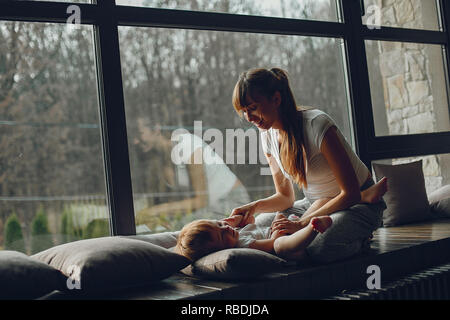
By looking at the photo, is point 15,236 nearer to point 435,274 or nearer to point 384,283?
point 384,283

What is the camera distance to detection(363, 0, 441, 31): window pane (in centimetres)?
400

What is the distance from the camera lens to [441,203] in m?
3.77

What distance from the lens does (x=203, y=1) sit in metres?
3.22

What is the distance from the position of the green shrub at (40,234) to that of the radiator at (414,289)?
143 centimetres

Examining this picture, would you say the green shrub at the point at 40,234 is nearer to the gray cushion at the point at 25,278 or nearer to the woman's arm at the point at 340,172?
the gray cushion at the point at 25,278

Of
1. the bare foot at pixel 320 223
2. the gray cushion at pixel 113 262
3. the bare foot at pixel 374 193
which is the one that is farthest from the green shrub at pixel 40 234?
the bare foot at pixel 374 193

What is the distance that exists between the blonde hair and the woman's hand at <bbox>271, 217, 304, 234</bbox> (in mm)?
293

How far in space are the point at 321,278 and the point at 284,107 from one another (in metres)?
0.84

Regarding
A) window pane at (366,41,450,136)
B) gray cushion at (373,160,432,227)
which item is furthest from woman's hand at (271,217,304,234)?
window pane at (366,41,450,136)

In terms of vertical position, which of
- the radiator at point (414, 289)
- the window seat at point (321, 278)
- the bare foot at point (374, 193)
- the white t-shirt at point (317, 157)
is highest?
the white t-shirt at point (317, 157)

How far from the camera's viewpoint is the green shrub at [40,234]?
8.71 ft

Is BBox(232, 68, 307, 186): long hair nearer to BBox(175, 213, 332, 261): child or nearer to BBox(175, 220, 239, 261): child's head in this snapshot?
BBox(175, 213, 332, 261): child

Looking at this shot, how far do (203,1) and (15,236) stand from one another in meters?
1.75
